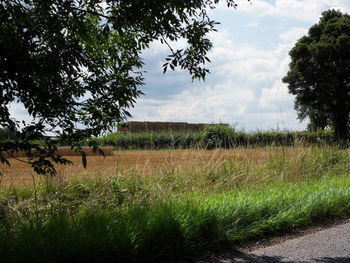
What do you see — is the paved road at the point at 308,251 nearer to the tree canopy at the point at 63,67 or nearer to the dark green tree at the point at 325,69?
the tree canopy at the point at 63,67

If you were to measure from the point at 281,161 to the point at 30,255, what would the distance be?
7.31 m

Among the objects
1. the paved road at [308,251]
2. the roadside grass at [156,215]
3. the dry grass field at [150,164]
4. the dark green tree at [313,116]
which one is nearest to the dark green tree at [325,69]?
the dark green tree at [313,116]

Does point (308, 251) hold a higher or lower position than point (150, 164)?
lower

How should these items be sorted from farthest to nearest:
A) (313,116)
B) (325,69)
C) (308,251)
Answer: (313,116), (325,69), (308,251)

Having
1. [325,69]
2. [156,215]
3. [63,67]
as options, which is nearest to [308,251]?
[156,215]

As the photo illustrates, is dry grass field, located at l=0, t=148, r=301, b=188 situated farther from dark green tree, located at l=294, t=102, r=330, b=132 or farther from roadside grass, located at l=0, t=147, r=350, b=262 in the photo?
dark green tree, located at l=294, t=102, r=330, b=132

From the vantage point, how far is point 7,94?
13.0 ft

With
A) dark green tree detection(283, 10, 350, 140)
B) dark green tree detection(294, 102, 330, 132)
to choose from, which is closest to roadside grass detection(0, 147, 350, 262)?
dark green tree detection(283, 10, 350, 140)

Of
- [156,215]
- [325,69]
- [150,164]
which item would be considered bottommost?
[156,215]

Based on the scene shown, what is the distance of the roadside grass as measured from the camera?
321cm

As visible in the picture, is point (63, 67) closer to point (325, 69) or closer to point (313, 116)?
point (325, 69)

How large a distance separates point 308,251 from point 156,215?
173cm

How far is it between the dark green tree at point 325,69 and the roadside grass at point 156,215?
20.2 metres

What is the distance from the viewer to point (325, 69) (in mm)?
26719
